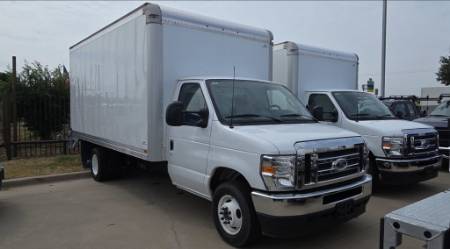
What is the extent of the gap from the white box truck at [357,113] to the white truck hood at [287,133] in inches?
63.8

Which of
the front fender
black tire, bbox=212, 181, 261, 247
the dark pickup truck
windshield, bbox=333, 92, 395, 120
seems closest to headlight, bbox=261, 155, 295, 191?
the front fender

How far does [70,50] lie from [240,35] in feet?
17.9

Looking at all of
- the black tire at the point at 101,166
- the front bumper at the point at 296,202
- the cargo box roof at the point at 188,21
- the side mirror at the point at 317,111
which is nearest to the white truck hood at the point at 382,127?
the side mirror at the point at 317,111

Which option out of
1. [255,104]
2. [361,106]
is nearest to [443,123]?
[361,106]

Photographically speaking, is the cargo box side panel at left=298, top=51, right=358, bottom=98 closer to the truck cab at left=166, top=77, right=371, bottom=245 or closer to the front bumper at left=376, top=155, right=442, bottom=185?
the front bumper at left=376, top=155, right=442, bottom=185

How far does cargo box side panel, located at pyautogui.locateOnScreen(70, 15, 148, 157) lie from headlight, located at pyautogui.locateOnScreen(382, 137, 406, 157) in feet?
14.2

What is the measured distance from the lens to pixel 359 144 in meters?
4.91

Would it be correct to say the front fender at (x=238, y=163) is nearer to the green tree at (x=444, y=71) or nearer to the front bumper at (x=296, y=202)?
the front bumper at (x=296, y=202)

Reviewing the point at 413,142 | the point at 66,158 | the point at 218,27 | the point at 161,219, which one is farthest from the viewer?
the point at 66,158

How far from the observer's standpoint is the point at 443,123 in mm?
9664

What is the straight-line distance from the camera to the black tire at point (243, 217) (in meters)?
4.49

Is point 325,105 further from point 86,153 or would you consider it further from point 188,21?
point 86,153

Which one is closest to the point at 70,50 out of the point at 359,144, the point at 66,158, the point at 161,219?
the point at 66,158

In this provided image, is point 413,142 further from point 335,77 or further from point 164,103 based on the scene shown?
point 164,103
